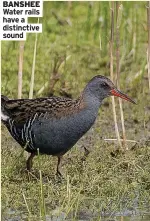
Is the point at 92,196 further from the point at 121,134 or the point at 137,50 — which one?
the point at 137,50

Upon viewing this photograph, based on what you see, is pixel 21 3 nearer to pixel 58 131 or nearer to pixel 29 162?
pixel 58 131

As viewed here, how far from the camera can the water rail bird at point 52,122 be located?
7883 millimetres

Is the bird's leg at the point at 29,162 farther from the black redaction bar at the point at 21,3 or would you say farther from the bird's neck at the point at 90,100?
the black redaction bar at the point at 21,3

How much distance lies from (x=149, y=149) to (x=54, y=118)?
117 centimetres

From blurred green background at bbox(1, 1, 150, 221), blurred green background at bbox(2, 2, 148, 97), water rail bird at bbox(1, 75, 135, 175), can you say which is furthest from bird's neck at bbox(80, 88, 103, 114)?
blurred green background at bbox(2, 2, 148, 97)

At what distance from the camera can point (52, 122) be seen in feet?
25.9

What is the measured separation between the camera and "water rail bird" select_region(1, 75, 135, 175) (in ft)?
25.9

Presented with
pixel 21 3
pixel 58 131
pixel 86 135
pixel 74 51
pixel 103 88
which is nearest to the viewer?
pixel 21 3

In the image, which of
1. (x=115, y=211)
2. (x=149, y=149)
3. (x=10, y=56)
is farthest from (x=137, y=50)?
(x=115, y=211)

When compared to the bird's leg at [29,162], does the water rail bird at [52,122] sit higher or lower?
higher

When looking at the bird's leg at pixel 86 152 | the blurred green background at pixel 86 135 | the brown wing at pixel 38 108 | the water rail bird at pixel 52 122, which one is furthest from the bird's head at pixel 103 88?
the bird's leg at pixel 86 152

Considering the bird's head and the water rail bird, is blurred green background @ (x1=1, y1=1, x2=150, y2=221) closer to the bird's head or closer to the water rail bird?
the water rail bird

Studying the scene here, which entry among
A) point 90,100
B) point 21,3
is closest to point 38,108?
point 90,100

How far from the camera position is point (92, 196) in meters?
7.69
